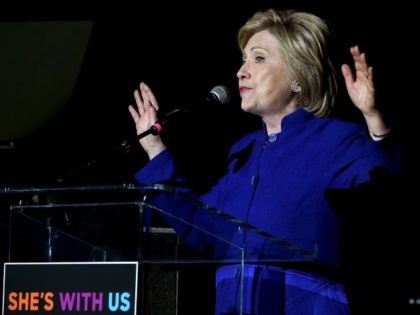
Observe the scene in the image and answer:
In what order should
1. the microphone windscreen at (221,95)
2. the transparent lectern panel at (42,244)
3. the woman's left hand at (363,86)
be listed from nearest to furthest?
the transparent lectern panel at (42,244)
the woman's left hand at (363,86)
the microphone windscreen at (221,95)

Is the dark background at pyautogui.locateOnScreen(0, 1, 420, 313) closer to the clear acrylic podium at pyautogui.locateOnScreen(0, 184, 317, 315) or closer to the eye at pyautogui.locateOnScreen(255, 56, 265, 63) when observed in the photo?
the eye at pyautogui.locateOnScreen(255, 56, 265, 63)

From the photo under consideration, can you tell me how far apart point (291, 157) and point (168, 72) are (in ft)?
3.09

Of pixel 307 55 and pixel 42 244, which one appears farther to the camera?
pixel 307 55

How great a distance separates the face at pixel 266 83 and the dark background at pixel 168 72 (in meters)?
0.29

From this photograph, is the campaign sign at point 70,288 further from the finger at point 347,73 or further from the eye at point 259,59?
the eye at point 259,59

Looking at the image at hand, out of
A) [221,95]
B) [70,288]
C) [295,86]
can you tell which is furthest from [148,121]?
[70,288]

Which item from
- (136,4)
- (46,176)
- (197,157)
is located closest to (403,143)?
(197,157)

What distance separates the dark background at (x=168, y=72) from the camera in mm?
2533

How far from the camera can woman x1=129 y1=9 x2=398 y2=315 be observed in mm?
1748

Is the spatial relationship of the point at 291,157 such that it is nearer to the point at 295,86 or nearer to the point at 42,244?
the point at 295,86

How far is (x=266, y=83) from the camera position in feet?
7.29

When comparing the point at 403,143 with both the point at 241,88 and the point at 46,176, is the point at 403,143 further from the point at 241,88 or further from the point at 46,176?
the point at 46,176

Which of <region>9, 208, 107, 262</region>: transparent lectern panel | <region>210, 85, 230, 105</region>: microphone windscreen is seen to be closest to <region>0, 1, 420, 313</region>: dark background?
<region>210, 85, 230, 105</region>: microphone windscreen

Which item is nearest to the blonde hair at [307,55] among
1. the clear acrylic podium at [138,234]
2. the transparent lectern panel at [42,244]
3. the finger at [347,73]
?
the finger at [347,73]
